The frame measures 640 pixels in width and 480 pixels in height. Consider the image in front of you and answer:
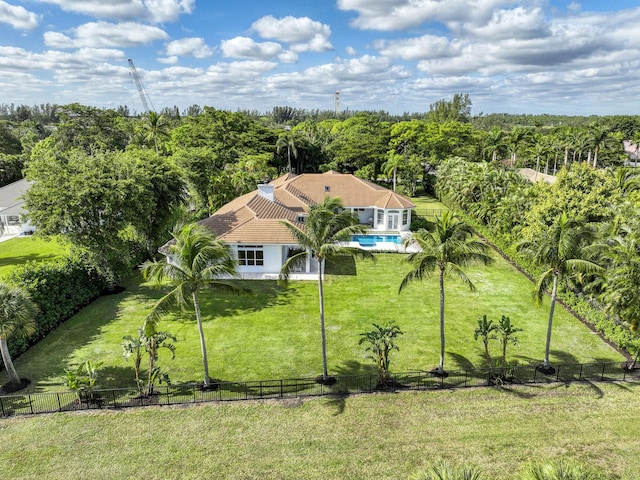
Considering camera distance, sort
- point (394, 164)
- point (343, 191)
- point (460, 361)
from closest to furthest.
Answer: point (460, 361) → point (343, 191) → point (394, 164)

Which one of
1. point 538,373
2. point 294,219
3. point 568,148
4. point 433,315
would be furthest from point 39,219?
point 568,148

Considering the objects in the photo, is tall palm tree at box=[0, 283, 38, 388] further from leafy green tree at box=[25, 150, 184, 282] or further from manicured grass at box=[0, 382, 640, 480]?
leafy green tree at box=[25, 150, 184, 282]

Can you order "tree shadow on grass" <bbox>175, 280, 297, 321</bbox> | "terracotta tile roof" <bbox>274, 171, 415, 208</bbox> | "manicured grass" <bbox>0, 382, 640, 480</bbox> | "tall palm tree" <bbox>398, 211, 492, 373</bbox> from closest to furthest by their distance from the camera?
"manicured grass" <bbox>0, 382, 640, 480</bbox>
"tall palm tree" <bbox>398, 211, 492, 373</bbox>
"tree shadow on grass" <bbox>175, 280, 297, 321</bbox>
"terracotta tile roof" <bbox>274, 171, 415, 208</bbox>

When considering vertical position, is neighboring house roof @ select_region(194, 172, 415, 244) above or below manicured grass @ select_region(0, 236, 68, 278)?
above

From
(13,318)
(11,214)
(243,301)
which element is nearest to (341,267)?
(243,301)

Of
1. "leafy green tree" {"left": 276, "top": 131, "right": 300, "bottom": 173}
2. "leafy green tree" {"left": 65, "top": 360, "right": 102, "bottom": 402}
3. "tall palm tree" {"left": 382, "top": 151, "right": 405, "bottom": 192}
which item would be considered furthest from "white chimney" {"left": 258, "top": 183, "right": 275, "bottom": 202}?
"leafy green tree" {"left": 276, "top": 131, "right": 300, "bottom": 173}

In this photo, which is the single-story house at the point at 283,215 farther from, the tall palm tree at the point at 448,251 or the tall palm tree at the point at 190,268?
the tall palm tree at the point at 448,251

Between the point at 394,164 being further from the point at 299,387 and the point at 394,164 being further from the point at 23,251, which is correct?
the point at 299,387

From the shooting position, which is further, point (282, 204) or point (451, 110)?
point (451, 110)
